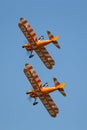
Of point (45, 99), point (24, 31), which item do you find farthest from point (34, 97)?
point (24, 31)

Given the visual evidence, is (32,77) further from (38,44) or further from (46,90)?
(38,44)

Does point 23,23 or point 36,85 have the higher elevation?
point 23,23

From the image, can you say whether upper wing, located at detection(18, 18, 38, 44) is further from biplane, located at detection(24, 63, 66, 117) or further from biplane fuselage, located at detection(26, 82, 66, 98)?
biplane fuselage, located at detection(26, 82, 66, 98)

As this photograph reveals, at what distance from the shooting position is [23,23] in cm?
16950

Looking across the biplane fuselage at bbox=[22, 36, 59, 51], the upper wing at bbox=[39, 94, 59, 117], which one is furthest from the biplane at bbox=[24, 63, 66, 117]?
the biplane fuselage at bbox=[22, 36, 59, 51]

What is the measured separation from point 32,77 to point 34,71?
1.37 meters

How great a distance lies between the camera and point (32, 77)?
547 ft

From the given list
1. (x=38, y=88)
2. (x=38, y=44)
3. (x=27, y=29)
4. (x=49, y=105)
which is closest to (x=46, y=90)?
(x=38, y=88)

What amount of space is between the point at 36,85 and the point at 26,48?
961 cm

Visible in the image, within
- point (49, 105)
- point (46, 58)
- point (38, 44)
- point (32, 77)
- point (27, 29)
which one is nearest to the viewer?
point (32, 77)

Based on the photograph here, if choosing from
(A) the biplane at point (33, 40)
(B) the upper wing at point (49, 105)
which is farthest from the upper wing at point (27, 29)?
(B) the upper wing at point (49, 105)

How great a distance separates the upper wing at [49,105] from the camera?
170 m

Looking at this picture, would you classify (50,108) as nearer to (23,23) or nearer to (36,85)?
(36,85)

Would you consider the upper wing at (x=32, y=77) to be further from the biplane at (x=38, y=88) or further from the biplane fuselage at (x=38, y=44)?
the biplane fuselage at (x=38, y=44)
